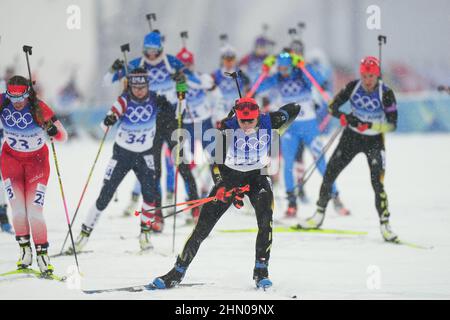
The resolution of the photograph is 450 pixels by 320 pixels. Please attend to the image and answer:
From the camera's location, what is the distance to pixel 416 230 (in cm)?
880

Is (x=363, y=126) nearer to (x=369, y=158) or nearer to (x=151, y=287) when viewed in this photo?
(x=369, y=158)

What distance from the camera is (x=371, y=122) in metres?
8.03

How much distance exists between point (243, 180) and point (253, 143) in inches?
13.2

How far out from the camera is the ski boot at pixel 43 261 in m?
6.37

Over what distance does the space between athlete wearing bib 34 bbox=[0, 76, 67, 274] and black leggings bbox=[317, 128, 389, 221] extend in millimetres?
3426

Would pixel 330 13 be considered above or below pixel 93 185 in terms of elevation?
above

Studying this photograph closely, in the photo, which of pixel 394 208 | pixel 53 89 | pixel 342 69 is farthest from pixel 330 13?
pixel 394 208

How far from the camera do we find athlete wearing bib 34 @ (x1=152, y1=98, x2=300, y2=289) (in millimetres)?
5930

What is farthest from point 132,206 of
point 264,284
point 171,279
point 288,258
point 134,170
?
point 264,284

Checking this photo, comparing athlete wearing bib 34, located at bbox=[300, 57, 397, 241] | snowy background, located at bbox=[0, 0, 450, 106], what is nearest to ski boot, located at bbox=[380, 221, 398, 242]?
athlete wearing bib 34, located at bbox=[300, 57, 397, 241]

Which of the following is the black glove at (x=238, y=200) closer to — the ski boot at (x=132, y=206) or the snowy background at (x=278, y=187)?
the snowy background at (x=278, y=187)

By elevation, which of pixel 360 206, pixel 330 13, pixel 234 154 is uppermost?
pixel 330 13
